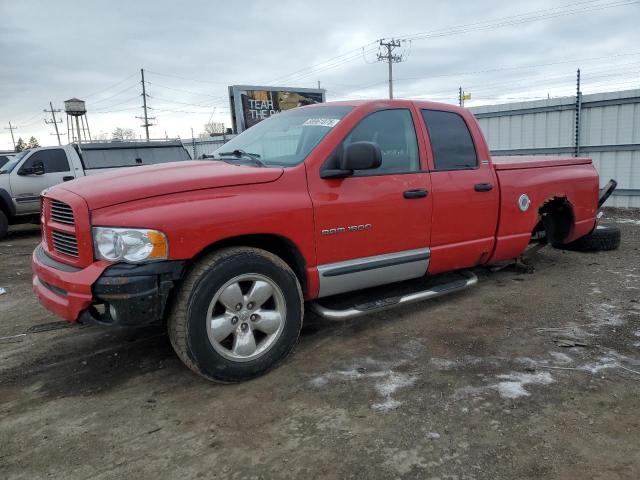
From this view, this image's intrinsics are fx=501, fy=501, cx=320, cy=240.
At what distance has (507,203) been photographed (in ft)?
15.2

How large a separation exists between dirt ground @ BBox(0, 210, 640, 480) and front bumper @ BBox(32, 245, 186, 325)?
1.82 ft

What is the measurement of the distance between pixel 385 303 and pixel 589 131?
880cm

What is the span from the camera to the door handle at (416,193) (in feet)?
12.7

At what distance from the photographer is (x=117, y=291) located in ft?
9.18

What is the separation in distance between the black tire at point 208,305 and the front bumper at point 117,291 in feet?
0.38

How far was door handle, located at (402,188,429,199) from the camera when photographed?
12.7 ft

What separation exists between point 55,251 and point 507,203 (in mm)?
3745

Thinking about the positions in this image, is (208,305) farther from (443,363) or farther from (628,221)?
(628,221)

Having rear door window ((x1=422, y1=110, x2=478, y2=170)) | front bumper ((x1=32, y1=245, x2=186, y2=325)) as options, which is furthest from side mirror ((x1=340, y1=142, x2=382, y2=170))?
front bumper ((x1=32, y1=245, x2=186, y2=325))

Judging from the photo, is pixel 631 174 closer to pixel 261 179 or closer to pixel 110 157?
pixel 261 179

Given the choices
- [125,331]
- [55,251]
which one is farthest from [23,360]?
[55,251]

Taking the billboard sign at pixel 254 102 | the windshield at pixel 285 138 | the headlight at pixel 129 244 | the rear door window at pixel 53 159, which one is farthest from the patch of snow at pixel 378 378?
the billboard sign at pixel 254 102

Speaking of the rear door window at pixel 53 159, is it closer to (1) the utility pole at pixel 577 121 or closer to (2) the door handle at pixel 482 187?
(2) the door handle at pixel 482 187

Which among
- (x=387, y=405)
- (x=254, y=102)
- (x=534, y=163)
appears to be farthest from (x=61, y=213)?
(x=254, y=102)
